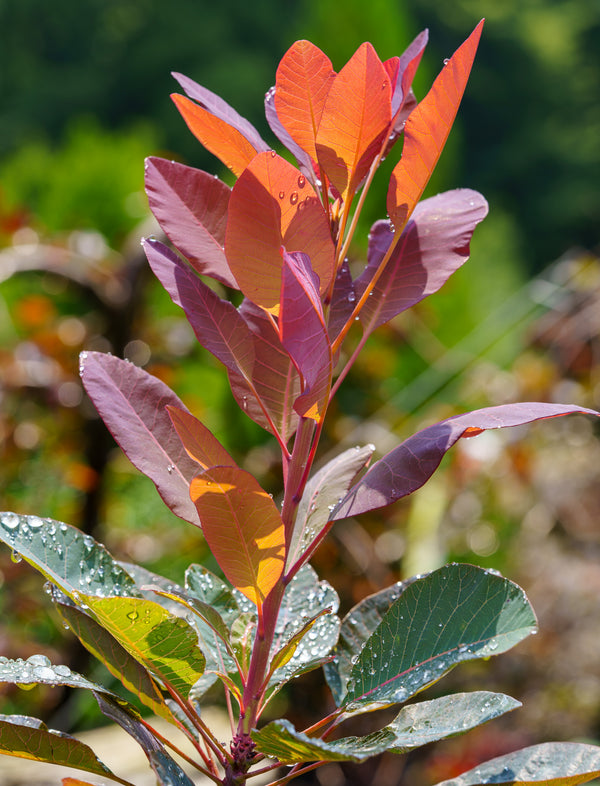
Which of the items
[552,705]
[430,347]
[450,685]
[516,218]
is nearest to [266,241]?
[450,685]

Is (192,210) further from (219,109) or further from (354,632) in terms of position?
(354,632)

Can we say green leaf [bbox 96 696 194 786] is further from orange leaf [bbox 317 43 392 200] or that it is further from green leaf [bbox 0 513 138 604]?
orange leaf [bbox 317 43 392 200]

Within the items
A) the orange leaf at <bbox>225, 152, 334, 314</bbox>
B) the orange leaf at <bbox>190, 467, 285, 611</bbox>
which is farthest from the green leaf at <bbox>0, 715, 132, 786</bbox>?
the orange leaf at <bbox>225, 152, 334, 314</bbox>

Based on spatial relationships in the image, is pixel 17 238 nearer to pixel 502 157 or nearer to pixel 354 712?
pixel 354 712

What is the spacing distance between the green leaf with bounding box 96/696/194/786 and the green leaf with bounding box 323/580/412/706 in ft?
0.38

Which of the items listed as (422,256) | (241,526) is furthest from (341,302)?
(241,526)

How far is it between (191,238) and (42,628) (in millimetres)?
1547

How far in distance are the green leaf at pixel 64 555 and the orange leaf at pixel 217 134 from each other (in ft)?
0.74

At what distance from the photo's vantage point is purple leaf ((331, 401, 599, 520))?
0.35 metres

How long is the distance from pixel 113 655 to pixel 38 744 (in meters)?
0.05

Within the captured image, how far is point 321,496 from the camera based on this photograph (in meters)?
0.42

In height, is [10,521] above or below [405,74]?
below

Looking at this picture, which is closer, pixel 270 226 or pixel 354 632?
pixel 270 226

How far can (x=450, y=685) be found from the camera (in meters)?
1.69
